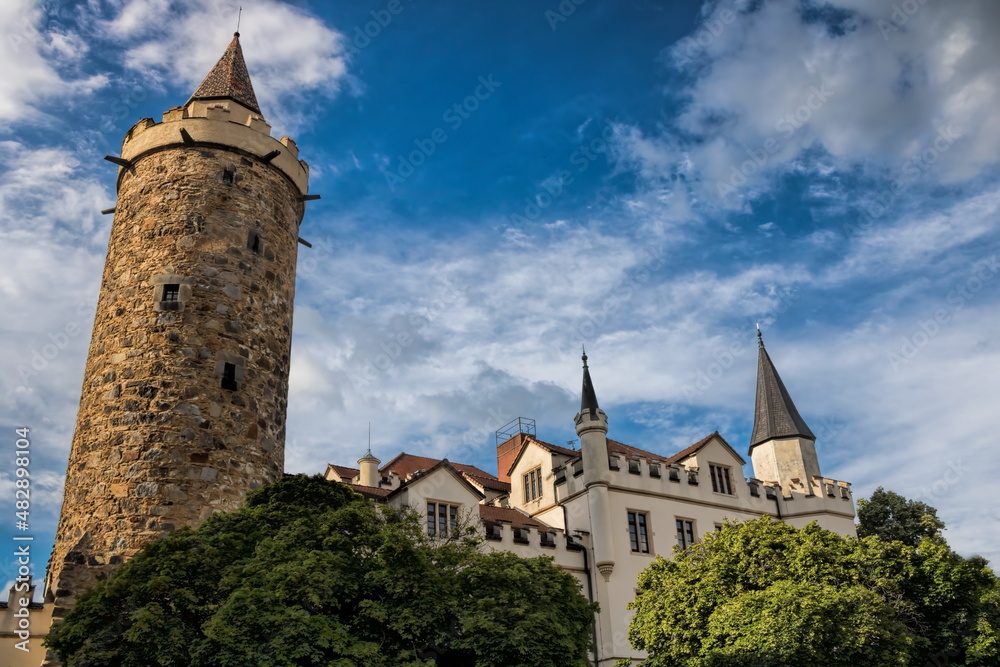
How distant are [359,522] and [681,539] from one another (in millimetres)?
19678

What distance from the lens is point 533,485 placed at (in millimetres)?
34500

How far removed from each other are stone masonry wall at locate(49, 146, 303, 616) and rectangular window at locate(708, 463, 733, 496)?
1966 cm

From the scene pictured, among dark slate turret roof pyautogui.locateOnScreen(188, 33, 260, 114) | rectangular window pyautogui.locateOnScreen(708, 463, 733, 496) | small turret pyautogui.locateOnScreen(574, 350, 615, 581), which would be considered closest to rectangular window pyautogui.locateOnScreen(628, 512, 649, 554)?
small turret pyautogui.locateOnScreen(574, 350, 615, 581)

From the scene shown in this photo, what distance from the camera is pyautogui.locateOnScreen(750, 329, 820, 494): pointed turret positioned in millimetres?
39188

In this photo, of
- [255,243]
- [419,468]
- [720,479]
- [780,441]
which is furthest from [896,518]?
[255,243]

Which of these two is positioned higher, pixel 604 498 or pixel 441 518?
pixel 604 498

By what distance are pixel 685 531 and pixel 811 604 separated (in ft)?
40.2

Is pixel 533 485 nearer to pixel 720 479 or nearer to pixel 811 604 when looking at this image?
pixel 720 479

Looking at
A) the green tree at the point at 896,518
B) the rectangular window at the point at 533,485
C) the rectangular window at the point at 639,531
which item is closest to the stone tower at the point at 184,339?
the rectangular window at the point at 639,531

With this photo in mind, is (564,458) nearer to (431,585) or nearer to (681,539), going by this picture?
(681,539)

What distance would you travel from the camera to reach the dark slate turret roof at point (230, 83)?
23.2m

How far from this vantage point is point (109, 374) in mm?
18922

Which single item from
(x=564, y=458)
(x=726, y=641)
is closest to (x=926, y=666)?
(x=726, y=641)

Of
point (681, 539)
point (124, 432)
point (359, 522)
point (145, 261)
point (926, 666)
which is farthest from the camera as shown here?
point (681, 539)
